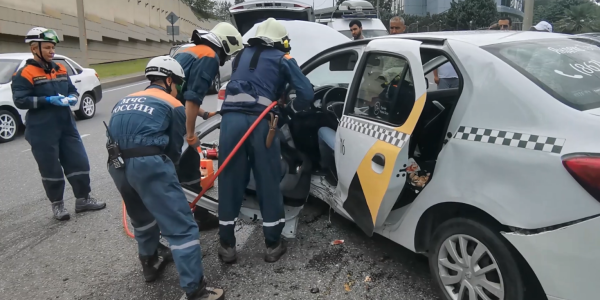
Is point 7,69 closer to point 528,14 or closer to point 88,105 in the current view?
point 88,105

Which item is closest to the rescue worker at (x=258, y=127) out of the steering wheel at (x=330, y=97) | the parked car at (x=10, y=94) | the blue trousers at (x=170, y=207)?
the blue trousers at (x=170, y=207)

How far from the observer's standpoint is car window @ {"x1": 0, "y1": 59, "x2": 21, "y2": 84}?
8.48 m

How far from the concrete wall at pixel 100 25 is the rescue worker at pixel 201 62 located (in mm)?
18720

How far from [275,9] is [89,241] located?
20.0 feet

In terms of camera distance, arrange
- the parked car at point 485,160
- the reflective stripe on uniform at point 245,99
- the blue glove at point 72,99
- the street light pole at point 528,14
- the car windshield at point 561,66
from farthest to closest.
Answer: the street light pole at point 528,14 < the blue glove at point 72,99 < the reflective stripe on uniform at point 245,99 < the car windshield at point 561,66 < the parked car at point 485,160

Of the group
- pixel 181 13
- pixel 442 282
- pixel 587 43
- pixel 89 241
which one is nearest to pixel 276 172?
pixel 442 282

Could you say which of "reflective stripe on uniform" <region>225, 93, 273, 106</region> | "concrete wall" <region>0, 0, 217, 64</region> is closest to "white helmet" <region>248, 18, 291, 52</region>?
"reflective stripe on uniform" <region>225, 93, 273, 106</region>

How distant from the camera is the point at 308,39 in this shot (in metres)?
6.04

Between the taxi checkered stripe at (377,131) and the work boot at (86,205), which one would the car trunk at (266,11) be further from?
the taxi checkered stripe at (377,131)

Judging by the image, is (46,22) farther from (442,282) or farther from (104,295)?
(442,282)

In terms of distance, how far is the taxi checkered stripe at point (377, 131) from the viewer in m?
2.68

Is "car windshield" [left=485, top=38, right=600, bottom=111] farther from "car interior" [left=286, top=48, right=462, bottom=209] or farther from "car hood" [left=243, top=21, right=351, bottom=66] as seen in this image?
"car hood" [left=243, top=21, right=351, bottom=66]

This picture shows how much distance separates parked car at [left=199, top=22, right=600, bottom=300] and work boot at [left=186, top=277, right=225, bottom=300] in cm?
103

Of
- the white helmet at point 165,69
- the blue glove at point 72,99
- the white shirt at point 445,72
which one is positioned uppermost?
the white helmet at point 165,69
